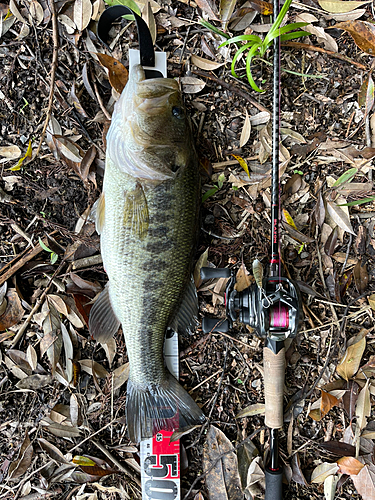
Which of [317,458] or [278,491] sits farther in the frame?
[317,458]

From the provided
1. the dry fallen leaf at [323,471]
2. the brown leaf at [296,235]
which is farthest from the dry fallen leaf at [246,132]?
the dry fallen leaf at [323,471]

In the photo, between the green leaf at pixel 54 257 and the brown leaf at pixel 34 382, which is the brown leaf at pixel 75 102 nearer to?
the green leaf at pixel 54 257

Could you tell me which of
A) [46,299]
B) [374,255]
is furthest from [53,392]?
[374,255]

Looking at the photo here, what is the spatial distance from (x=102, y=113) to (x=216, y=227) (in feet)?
2.95

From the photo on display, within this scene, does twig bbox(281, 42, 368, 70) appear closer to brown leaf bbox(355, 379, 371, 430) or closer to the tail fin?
brown leaf bbox(355, 379, 371, 430)

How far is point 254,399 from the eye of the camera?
2010 mm

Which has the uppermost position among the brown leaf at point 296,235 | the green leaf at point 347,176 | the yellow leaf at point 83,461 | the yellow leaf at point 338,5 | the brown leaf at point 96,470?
the yellow leaf at point 338,5

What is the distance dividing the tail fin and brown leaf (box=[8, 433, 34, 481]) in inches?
26.0

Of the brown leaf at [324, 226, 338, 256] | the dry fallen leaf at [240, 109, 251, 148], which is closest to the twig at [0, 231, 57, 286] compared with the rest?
the dry fallen leaf at [240, 109, 251, 148]

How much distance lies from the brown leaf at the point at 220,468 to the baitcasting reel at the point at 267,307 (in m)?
0.79

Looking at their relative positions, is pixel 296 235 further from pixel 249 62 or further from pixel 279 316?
pixel 249 62

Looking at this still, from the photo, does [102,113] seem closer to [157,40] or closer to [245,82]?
[157,40]

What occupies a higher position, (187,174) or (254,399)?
(187,174)

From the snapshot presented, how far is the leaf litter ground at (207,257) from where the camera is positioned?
1.94 metres
